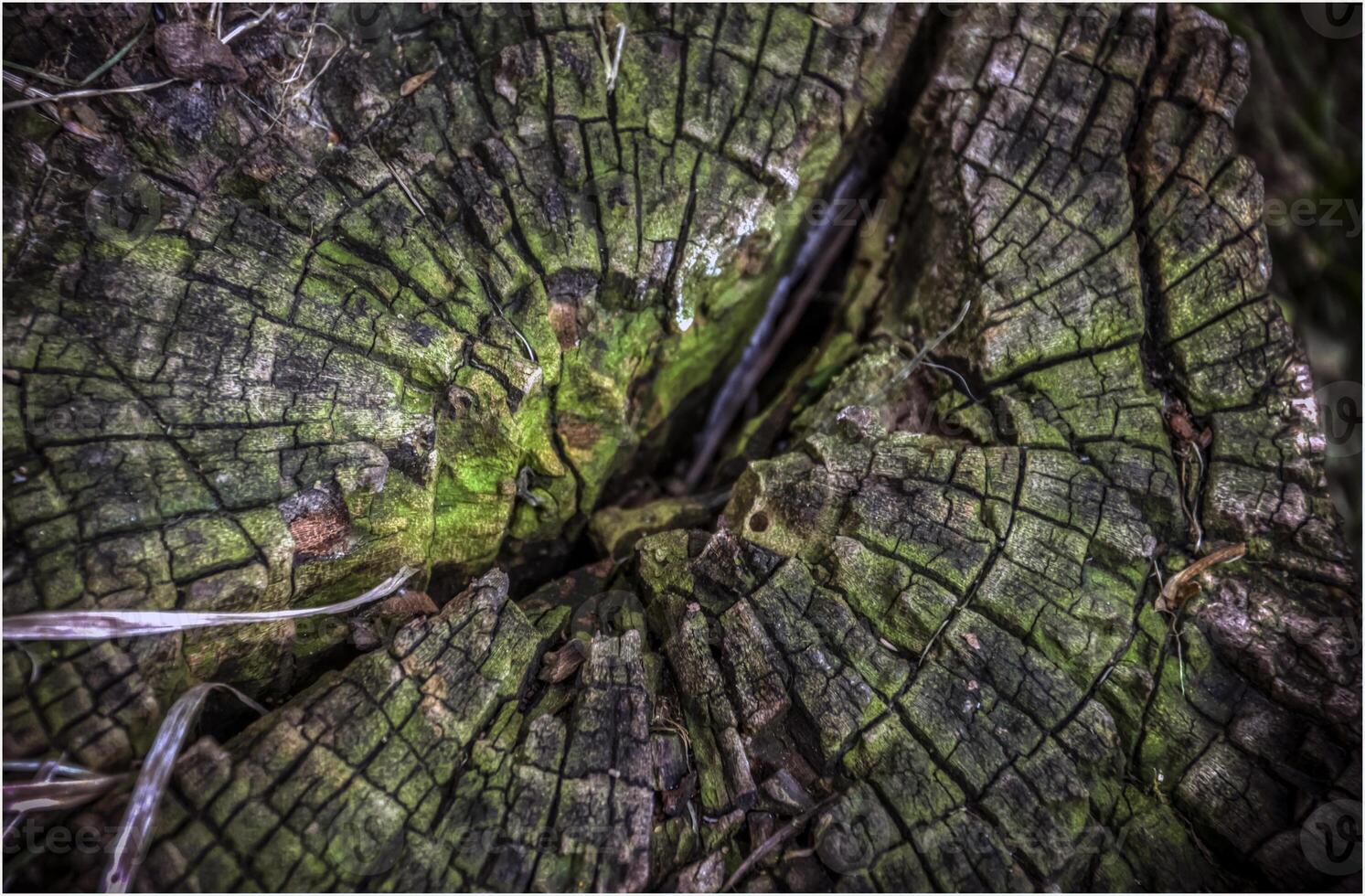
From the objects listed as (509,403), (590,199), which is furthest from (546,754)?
(590,199)

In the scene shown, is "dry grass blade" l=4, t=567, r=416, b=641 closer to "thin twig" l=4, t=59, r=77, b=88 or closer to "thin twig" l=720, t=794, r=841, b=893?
"thin twig" l=720, t=794, r=841, b=893

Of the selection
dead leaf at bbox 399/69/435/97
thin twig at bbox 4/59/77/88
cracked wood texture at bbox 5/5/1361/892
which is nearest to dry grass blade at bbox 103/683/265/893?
cracked wood texture at bbox 5/5/1361/892

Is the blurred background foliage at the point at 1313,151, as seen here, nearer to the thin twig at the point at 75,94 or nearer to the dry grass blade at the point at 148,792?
the thin twig at the point at 75,94

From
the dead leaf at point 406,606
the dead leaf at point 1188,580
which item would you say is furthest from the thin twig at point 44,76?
the dead leaf at point 1188,580

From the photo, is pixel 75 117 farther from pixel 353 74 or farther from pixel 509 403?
pixel 509 403

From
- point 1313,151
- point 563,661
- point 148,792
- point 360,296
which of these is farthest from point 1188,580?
point 148,792
